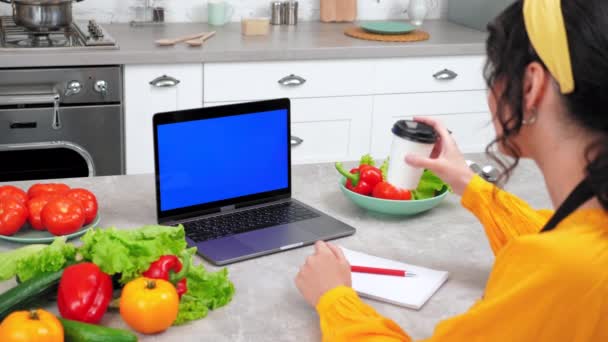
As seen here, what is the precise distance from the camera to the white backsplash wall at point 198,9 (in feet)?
13.4

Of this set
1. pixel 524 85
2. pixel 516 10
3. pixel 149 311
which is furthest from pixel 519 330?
pixel 149 311

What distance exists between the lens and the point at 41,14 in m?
3.46

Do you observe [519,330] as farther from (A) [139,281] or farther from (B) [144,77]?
(B) [144,77]

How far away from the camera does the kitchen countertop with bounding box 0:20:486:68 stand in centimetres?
340

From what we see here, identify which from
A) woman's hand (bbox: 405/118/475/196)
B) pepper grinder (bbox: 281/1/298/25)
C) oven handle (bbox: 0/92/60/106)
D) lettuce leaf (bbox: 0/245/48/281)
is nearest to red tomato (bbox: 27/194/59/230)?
lettuce leaf (bbox: 0/245/48/281)

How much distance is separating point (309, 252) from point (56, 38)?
6.65 ft

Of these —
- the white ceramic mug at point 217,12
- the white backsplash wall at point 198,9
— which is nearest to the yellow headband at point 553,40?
the white ceramic mug at point 217,12

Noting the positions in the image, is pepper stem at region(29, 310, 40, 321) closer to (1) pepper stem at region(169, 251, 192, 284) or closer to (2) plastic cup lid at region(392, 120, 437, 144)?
(1) pepper stem at region(169, 251, 192, 284)

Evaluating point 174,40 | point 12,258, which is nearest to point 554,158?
point 12,258

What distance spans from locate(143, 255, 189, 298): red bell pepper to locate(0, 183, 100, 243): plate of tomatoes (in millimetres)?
334

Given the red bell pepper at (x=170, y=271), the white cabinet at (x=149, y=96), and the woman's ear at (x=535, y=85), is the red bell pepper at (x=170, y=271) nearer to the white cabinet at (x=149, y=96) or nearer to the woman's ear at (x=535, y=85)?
the woman's ear at (x=535, y=85)

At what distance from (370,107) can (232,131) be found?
1823mm

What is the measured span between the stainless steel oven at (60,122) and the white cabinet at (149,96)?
0.13 ft

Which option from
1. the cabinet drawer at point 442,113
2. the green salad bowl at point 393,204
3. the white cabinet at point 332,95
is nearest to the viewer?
the green salad bowl at point 393,204
